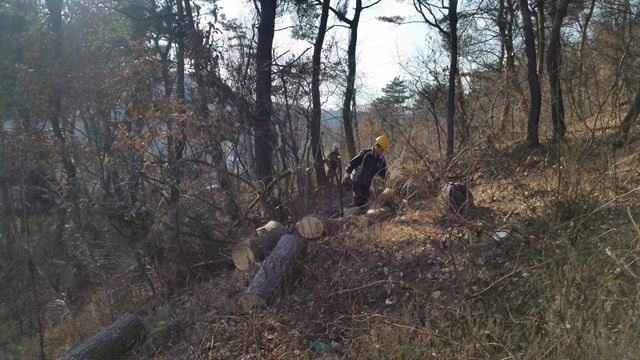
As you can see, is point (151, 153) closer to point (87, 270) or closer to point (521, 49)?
point (87, 270)

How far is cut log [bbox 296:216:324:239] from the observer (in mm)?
6552

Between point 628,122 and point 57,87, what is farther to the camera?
point 57,87

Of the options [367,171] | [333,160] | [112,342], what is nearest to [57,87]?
[333,160]

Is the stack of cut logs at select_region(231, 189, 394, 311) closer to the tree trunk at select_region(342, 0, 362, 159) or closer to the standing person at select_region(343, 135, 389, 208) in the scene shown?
the standing person at select_region(343, 135, 389, 208)

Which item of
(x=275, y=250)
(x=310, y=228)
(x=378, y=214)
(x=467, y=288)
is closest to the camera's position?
(x=467, y=288)

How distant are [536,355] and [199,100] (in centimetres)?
605

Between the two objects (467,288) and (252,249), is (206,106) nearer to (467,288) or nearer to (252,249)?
(252,249)

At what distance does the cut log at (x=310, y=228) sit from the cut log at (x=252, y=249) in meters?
0.33

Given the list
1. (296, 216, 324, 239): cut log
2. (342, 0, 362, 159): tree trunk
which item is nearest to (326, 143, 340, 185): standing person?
(296, 216, 324, 239): cut log

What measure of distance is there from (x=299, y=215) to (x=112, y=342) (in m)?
3.10

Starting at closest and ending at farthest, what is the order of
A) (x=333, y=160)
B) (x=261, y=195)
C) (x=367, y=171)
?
(x=261, y=195), (x=367, y=171), (x=333, y=160)

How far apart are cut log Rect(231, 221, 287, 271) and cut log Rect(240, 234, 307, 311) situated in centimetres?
32

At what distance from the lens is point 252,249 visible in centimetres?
640

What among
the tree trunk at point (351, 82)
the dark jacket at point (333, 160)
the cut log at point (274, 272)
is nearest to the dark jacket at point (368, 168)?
the dark jacket at point (333, 160)
